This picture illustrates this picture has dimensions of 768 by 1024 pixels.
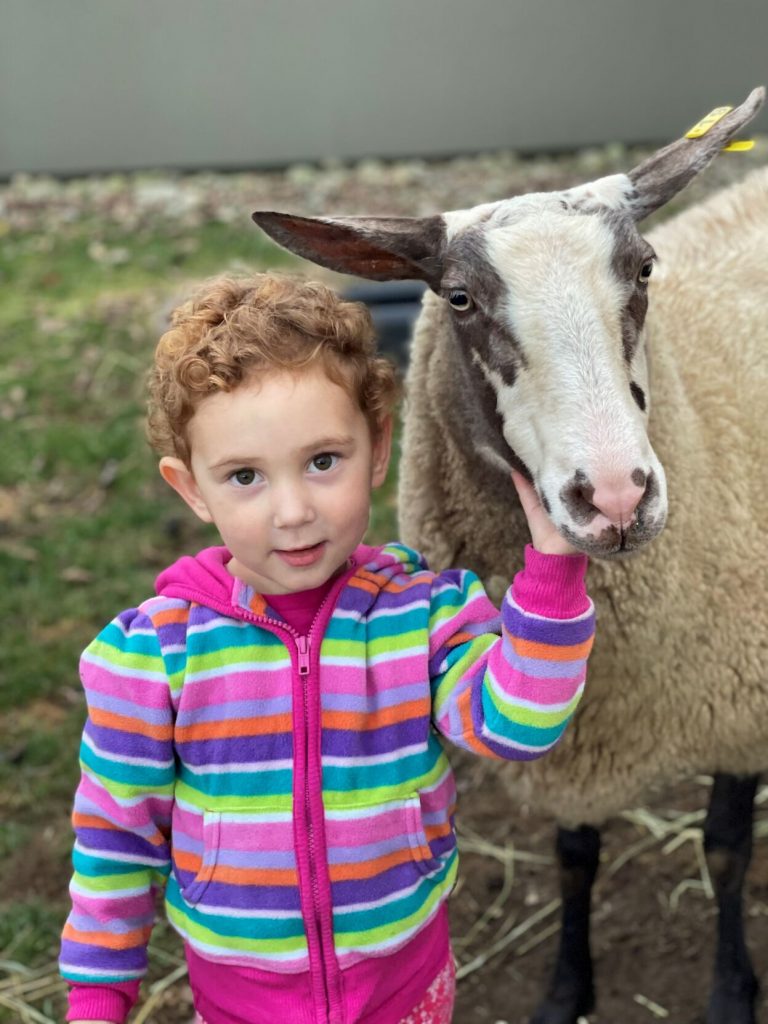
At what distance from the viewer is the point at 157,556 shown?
15.1 feet

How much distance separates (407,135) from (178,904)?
8624 millimetres

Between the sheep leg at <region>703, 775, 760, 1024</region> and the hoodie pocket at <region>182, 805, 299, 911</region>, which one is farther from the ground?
the hoodie pocket at <region>182, 805, 299, 911</region>

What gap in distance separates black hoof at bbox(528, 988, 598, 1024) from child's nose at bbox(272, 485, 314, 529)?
158 centimetres

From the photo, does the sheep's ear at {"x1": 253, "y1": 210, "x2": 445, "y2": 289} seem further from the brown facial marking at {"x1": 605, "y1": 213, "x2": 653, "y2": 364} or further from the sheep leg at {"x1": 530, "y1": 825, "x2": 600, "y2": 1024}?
the sheep leg at {"x1": 530, "y1": 825, "x2": 600, "y2": 1024}

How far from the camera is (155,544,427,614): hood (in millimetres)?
1758

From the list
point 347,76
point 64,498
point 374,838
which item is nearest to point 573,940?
point 374,838

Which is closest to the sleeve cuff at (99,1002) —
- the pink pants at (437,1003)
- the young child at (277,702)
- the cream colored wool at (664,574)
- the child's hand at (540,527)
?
the young child at (277,702)

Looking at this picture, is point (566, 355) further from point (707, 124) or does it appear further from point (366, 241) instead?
point (707, 124)

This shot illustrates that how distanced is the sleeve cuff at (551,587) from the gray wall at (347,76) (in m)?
8.39

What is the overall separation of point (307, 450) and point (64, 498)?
362cm

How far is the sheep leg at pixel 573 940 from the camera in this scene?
2.70m

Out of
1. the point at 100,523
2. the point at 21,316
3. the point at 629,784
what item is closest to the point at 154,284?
the point at 21,316

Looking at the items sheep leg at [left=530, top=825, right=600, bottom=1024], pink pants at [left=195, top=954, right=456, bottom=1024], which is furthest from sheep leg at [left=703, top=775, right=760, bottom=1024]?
pink pants at [left=195, top=954, right=456, bottom=1024]

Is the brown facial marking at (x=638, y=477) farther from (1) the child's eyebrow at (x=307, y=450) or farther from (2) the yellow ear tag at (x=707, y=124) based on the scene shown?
(2) the yellow ear tag at (x=707, y=124)
